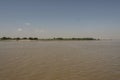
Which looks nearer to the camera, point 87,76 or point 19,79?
point 19,79

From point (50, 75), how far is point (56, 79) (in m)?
0.68

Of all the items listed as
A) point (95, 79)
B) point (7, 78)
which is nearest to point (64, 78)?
point (95, 79)

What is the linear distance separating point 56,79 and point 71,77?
704mm

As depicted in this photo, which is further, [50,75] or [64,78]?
[50,75]

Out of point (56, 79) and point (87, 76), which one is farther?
point (87, 76)

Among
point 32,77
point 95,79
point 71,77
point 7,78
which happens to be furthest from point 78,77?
point 7,78

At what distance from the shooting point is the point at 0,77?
6.70m

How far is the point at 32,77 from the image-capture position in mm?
6844

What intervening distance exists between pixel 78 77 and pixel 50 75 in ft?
4.22

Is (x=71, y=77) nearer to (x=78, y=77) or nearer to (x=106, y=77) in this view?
(x=78, y=77)

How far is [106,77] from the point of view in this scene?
685 centimetres

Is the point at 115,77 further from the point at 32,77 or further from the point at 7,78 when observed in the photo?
the point at 7,78

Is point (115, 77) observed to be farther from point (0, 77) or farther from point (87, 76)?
point (0, 77)

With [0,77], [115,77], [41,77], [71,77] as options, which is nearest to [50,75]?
[41,77]
